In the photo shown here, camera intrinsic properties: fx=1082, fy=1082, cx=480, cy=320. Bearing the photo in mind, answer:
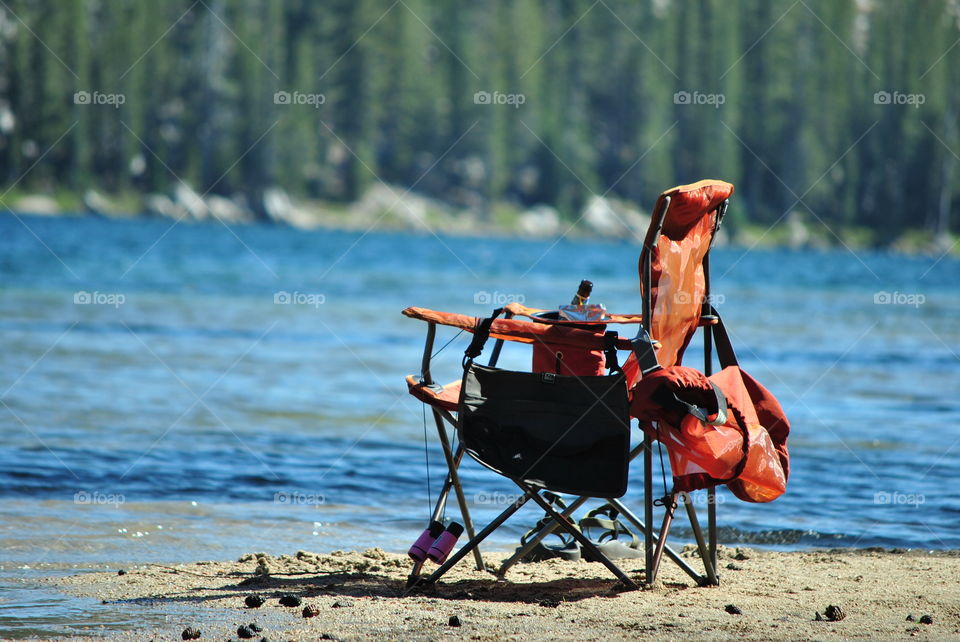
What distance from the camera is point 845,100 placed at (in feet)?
298

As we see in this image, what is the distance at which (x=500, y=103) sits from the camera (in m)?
81.5

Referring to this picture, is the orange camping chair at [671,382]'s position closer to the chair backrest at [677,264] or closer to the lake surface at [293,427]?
the chair backrest at [677,264]

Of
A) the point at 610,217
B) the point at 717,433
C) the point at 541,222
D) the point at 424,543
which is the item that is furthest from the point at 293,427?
the point at 610,217

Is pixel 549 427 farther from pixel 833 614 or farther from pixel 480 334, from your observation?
pixel 833 614

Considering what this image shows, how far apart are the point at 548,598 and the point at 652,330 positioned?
1237 millimetres

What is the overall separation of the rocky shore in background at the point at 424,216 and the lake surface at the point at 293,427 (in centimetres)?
4879

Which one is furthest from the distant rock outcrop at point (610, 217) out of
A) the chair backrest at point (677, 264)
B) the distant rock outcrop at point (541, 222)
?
the chair backrest at point (677, 264)

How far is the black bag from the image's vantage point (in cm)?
465

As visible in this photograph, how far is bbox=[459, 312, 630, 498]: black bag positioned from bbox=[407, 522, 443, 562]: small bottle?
39 cm

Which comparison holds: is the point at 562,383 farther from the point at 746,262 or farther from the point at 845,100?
the point at 845,100

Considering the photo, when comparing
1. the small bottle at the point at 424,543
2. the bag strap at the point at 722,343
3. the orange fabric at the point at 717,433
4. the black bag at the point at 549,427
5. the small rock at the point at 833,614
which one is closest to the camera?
the small rock at the point at 833,614

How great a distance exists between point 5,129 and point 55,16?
338 inches

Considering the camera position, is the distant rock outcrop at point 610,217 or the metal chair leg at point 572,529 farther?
the distant rock outcrop at point 610,217

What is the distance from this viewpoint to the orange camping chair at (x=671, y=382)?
14.6 feet
